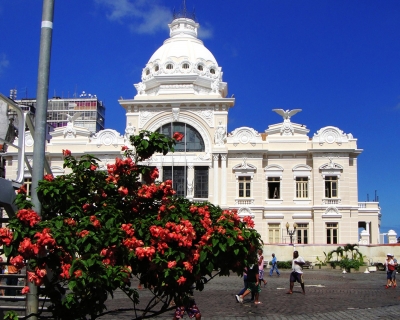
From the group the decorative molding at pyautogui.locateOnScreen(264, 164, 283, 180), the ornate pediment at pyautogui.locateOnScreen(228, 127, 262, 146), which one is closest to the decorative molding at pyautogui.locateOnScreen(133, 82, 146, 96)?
the ornate pediment at pyautogui.locateOnScreen(228, 127, 262, 146)

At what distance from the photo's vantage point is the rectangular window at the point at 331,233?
41.7 metres

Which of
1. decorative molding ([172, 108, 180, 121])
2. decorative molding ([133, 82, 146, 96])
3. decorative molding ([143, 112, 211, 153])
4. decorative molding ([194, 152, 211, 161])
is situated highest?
decorative molding ([133, 82, 146, 96])

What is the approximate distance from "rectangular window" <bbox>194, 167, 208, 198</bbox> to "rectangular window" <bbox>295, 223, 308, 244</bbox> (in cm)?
704

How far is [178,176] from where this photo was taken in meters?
42.9

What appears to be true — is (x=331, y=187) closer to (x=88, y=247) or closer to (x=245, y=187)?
(x=245, y=187)

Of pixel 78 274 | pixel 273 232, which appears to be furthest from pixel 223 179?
pixel 78 274

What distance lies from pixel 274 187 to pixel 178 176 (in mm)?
7085

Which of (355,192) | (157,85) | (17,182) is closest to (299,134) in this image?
(355,192)

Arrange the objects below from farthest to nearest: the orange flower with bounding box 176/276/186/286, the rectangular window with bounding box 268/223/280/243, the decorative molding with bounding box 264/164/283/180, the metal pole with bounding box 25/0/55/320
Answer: the decorative molding with bounding box 264/164/283/180
the rectangular window with bounding box 268/223/280/243
the metal pole with bounding box 25/0/55/320
the orange flower with bounding box 176/276/186/286

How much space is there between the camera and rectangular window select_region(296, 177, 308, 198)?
42.8m

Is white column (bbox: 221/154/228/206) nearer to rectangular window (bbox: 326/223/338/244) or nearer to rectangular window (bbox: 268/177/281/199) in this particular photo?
rectangular window (bbox: 268/177/281/199)

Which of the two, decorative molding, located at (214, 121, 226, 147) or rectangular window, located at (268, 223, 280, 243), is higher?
decorative molding, located at (214, 121, 226, 147)

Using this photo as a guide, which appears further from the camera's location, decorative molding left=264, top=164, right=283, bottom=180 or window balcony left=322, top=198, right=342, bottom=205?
decorative molding left=264, top=164, right=283, bottom=180

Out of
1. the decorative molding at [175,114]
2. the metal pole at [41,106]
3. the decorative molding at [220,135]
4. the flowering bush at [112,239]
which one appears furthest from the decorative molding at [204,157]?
the metal pole at [41,106]
